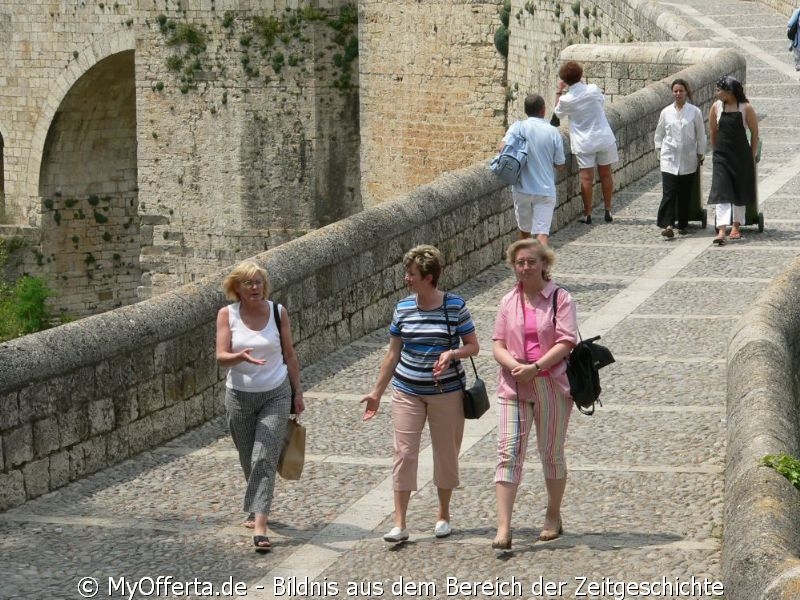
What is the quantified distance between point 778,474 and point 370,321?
498 cm

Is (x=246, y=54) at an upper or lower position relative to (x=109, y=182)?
upper

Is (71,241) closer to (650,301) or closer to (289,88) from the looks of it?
(289,88)

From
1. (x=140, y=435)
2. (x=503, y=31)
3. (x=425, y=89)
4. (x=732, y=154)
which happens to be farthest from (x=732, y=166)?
(x=425, y=89)

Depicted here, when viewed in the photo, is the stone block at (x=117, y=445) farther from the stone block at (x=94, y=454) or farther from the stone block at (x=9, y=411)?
the stone block at (x=9, y=411)

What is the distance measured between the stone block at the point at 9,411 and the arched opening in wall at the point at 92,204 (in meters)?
23.1

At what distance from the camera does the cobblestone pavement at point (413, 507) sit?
5.91m

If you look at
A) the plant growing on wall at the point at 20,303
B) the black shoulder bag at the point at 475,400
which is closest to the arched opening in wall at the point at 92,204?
the plant growing on wall at the point at 20,303

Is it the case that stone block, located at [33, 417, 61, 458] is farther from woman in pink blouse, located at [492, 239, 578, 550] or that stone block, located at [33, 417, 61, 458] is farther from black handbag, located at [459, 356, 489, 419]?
woman in pink blouse, located at [492, 239, 578, 550]

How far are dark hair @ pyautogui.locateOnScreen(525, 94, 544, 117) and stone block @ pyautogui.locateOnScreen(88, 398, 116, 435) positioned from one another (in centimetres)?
390

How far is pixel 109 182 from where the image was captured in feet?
101

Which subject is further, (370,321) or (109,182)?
(109,182)

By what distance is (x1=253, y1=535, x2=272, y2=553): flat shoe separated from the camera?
246 inches

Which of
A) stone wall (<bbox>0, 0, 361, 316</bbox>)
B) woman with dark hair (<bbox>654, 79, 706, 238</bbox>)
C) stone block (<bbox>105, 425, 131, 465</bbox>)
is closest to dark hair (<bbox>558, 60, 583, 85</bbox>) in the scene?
woman with dark hair (<bbox>654, 79, 706, 238</bbox>)

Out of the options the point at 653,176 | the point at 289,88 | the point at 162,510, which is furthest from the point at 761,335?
the point at 289,88
